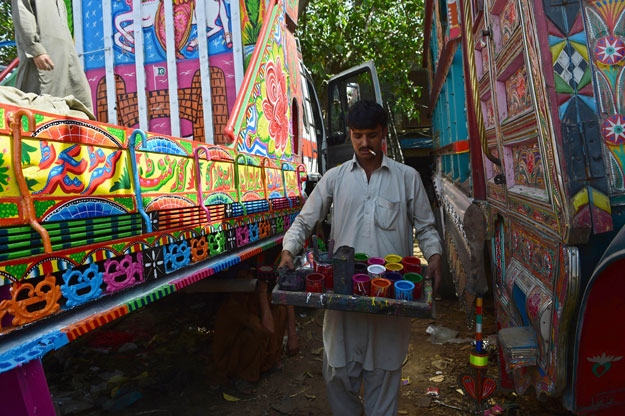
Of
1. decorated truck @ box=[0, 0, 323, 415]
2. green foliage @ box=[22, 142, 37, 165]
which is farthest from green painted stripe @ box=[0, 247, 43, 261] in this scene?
green foliage @ box=[22, 142, 37, 165]

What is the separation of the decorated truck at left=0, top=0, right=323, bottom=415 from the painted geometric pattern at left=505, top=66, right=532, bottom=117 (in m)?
1.46

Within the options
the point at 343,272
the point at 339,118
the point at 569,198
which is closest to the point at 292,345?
the point at 343,272

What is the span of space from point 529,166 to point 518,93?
0.31m

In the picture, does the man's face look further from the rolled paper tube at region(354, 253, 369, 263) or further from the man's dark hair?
the rolled paper tube at region(354, 253, 369, 263)

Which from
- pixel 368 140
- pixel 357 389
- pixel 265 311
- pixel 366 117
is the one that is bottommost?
pixel 357 389

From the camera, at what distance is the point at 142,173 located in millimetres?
1589

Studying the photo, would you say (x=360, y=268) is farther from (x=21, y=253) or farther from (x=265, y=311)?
(x=265, y=311)

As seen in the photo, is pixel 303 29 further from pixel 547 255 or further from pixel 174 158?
pixel 547 255

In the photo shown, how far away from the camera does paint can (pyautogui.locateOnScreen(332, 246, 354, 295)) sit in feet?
5.10

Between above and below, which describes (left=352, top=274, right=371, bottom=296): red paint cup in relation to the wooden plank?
above

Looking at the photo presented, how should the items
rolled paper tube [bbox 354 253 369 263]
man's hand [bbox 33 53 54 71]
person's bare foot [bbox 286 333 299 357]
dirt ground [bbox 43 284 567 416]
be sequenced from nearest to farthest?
1. rolled paper tube [bbox 354 253 369 263]
2. man's hand [bbox 33 53 54 71]
3. dirt ground [bbox 43 284 567 416]
4. person's bare foot [bbox 286 333 299 357]

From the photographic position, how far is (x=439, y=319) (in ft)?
13.4

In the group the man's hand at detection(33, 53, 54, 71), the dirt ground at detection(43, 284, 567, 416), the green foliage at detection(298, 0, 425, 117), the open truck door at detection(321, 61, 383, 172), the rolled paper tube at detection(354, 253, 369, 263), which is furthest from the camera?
the green foliage at detection(298, 0, 425, 117)

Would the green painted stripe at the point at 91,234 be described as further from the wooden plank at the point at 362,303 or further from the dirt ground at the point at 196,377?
the dirt ground at the point at 196,377
